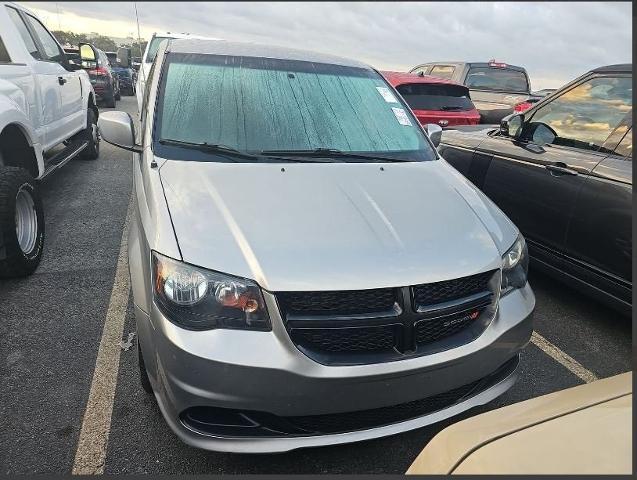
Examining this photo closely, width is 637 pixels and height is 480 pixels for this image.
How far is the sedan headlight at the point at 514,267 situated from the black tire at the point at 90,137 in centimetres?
644

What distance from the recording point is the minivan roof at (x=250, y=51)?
11.1 ft

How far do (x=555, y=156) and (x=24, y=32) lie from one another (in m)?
5.15

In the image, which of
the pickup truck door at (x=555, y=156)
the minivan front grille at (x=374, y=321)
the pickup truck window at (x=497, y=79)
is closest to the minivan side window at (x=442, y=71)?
the pickup truck window at (x=497, y=79)

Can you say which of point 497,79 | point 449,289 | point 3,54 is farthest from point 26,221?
point 497,79

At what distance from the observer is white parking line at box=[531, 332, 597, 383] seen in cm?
301

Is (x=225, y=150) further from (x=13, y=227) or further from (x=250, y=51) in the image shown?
(x=13, y=227)

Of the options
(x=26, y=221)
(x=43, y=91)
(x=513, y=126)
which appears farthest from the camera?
(x=43, y=91)

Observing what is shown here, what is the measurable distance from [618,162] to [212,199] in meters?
2.73

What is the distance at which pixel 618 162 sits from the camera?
330cm

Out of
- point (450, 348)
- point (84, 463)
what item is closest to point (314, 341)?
point (450, 348)

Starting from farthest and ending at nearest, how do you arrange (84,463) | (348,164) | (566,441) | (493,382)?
(348,164) < (493,382) < (84,463) < (566,441)

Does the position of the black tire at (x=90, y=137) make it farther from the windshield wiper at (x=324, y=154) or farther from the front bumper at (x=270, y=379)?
the front bumper at (x=270, y=379)

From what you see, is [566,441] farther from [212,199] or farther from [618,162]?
[618,162]

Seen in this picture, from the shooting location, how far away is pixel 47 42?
5.71 m
